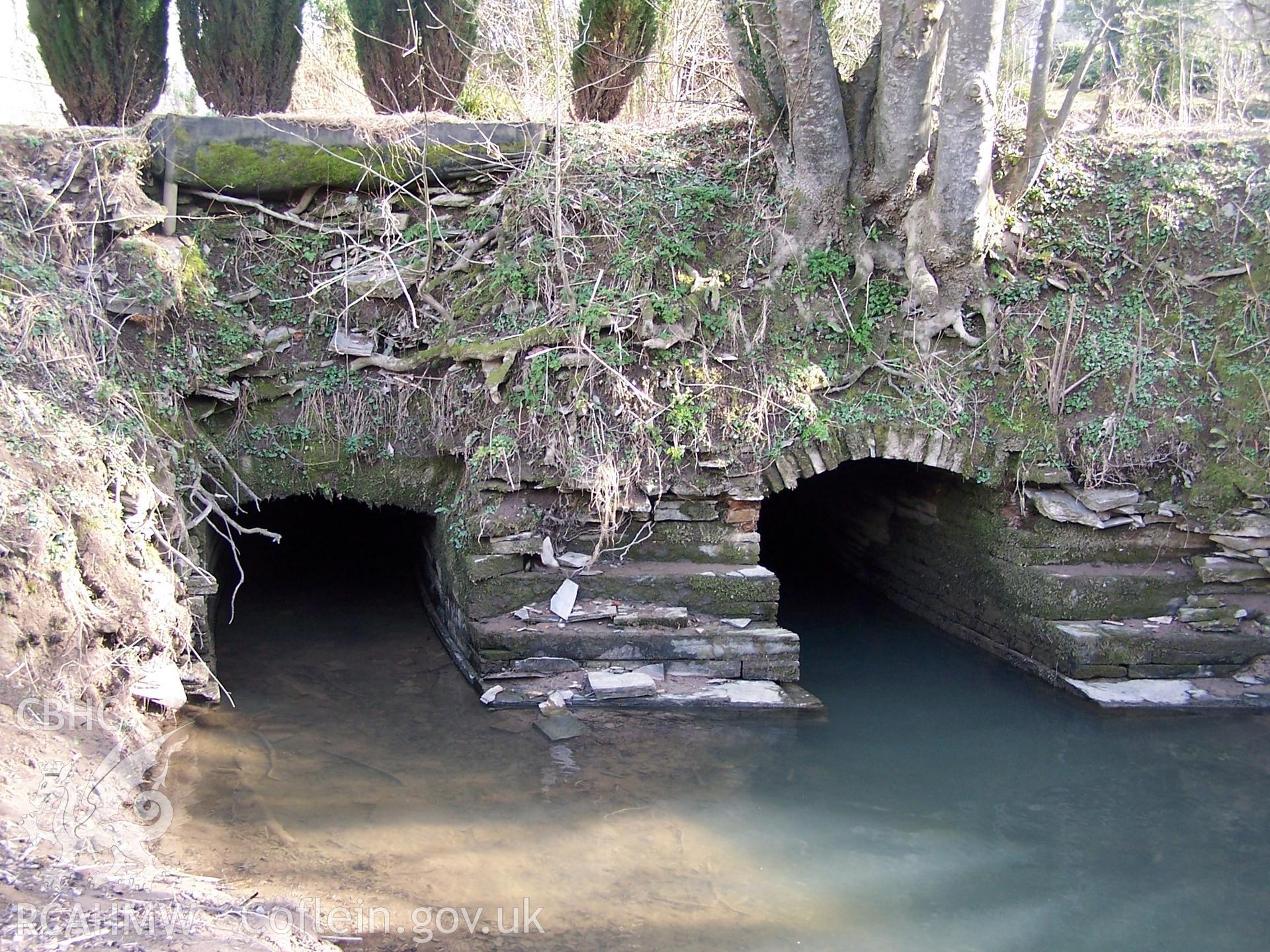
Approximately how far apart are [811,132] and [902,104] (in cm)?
Result: 66

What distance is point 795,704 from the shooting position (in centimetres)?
617

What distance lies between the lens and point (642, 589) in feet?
21.2

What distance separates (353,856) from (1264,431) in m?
6.67

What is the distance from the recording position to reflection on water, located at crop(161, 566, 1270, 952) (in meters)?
4.09

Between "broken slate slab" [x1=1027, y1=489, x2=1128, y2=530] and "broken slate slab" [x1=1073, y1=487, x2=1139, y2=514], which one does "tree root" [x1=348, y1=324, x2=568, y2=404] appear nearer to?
"broken slate slab" [x1=1027, y1=489, x2=1128, y2=530]

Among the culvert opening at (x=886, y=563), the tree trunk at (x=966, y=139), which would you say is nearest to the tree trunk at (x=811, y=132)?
the tree trunk at (x=966, y=139)

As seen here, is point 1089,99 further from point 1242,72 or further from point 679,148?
point 679,148

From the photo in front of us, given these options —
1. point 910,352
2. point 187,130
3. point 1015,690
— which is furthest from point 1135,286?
point 187,130

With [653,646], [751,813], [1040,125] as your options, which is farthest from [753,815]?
[1040,125]

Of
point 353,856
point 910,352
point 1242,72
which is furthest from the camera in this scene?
point 1242,72

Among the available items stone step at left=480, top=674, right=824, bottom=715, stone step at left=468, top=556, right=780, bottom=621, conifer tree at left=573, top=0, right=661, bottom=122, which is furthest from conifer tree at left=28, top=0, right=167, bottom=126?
stone step at left=480, top=674, right=824, bottom=715

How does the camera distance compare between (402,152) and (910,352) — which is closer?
(910,352)

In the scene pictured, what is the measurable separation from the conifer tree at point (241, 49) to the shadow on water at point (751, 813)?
17.8 feet

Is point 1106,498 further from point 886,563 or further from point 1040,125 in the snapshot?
point 1040,125
